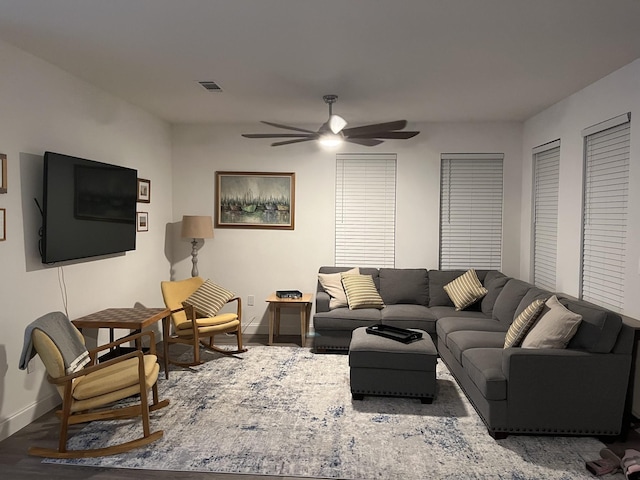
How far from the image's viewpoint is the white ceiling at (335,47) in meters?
2.78

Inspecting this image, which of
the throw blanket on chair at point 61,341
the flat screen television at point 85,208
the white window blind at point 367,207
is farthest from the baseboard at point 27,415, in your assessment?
the white window blind at point 367,207

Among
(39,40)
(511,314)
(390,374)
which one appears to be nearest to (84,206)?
(39,40)

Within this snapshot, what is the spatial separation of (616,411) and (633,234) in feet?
4.19

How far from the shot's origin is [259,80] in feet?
13.9

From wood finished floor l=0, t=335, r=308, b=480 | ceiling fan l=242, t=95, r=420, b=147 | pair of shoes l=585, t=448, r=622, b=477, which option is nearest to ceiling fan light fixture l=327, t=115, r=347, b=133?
ceiling fan l=242, t=95, r=420, b=147

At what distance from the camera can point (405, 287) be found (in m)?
5.86

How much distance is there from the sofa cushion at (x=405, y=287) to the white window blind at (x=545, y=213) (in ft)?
4.14

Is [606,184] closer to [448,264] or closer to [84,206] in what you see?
[448,264]

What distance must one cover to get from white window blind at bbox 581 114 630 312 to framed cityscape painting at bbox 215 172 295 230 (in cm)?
336

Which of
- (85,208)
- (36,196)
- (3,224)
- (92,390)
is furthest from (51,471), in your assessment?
(85,208)

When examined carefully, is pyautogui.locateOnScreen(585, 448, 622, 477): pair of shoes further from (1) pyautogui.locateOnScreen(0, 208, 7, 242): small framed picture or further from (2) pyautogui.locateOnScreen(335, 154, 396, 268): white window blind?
(1) pyautogui.locateOnScreen(0, 208, 7, 242): small framed picture

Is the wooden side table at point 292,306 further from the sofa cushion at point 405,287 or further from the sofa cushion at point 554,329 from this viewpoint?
the sofa cushion at point 554,329

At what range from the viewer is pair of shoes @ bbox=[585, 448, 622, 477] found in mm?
2895

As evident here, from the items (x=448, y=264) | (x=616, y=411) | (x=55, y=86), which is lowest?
(x=616, y=411)
